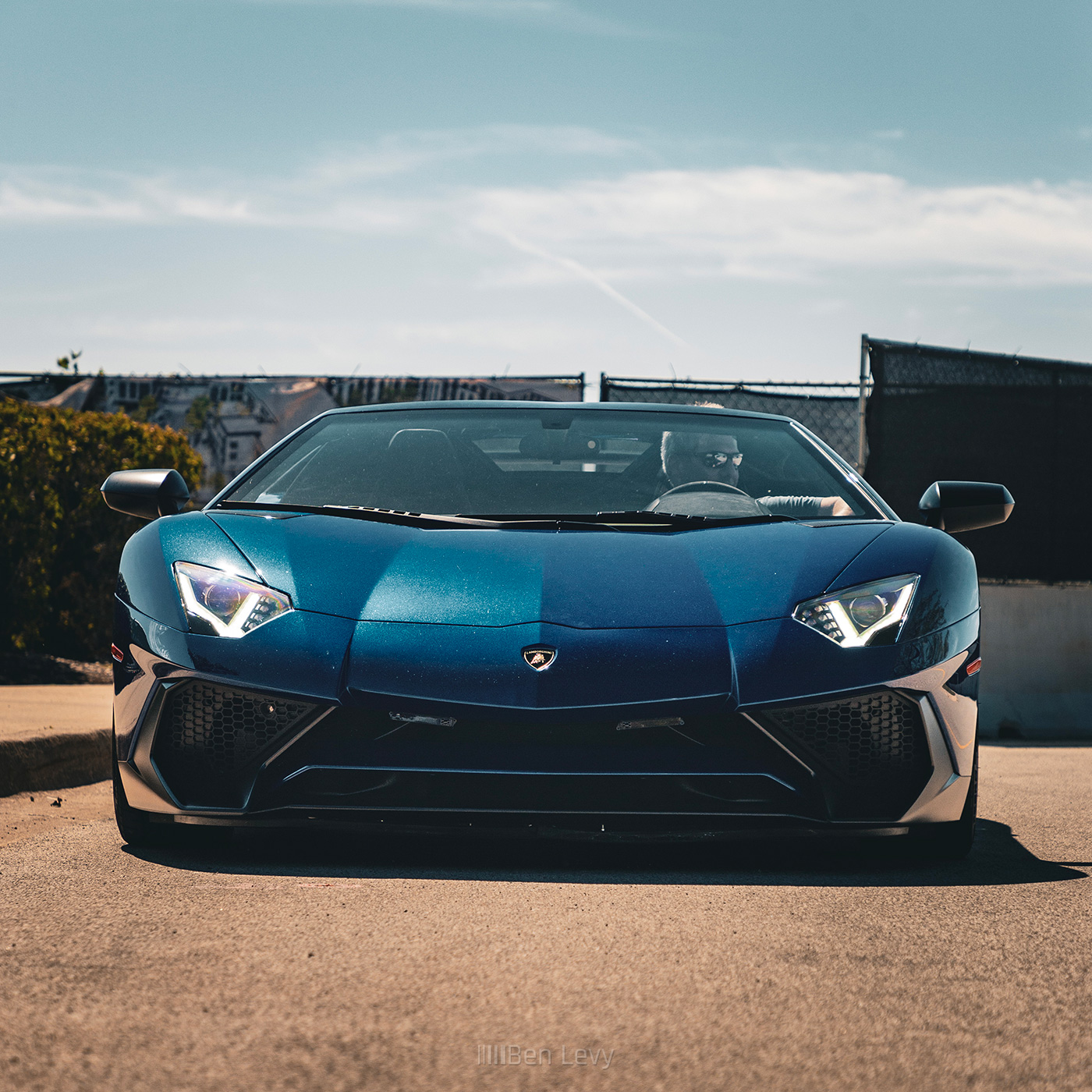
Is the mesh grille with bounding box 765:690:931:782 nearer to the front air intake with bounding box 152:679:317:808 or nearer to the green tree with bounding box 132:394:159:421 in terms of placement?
the front air intake with bounding box 152:679:317:808

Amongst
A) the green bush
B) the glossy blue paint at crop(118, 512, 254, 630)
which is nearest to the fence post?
the green bush

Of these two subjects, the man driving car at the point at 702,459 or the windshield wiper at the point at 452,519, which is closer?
→ the windshield wiper at the point at 452,519

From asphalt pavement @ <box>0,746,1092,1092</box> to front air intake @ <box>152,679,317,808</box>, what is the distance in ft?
0.71

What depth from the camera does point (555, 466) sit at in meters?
4.45

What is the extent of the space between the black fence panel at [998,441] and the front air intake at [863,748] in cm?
653

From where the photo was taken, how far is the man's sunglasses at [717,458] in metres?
4.54

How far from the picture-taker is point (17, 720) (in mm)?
5555

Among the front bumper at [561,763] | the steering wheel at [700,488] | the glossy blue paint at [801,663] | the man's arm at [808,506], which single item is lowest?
the front bumper at [561,763]

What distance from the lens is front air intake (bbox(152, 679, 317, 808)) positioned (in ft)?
10.4

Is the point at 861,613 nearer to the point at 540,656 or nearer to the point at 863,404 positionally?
the point at 540,656

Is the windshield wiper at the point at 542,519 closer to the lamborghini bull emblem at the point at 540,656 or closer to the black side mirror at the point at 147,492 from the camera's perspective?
the black side mirror at the point at 147,492

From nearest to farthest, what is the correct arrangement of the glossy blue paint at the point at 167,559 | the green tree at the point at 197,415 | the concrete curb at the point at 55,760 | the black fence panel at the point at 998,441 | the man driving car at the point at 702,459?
the glossy blue paint at the point at 167,559, the man driving car at the point at 702,459, the concrete curb at the point at 55,760, the black fence panel at the point at 998,441, the green tree at the point at 197,415

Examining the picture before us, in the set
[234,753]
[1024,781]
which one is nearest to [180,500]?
[234,753]

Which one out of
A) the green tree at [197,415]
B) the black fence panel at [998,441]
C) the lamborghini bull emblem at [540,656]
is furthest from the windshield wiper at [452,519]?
the green tree at [197,415]
